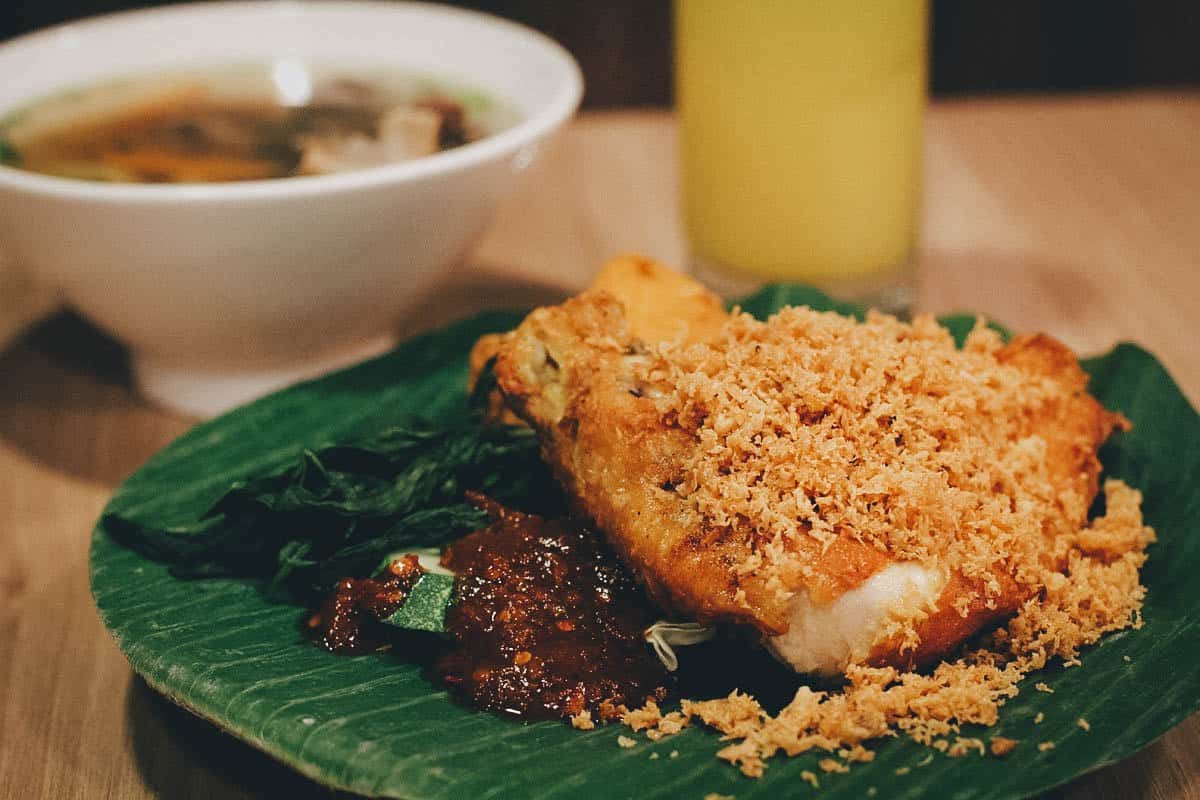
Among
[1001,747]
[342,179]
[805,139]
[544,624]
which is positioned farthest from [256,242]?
[1001,747]

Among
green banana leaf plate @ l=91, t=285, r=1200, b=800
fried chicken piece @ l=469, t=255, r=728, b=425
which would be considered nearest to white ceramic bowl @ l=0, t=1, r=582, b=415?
fried chicken piece @ l=469, t=255, r=728, b=425

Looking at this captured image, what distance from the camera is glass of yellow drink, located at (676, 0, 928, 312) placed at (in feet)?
7.84

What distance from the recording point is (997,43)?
4.89m

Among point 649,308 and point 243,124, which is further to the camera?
point 243,124

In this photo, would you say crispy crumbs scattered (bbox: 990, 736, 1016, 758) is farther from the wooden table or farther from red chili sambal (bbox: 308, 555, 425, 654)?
red chili sambal (bbox: 308, 555, 425, 654)

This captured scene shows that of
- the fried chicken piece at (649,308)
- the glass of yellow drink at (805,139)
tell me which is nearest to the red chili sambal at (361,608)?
the fried chicken piece at (649,308)

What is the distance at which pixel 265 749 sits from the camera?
127 centimetres

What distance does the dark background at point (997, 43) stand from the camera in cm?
479

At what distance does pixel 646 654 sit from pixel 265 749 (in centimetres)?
47

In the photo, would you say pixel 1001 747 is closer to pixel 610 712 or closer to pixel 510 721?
pixel 610 712

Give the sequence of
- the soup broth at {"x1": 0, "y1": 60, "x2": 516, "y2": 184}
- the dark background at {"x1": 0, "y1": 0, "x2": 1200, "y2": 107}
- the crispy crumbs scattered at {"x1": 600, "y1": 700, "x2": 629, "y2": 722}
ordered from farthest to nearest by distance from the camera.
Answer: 1. the dark background at {"x1": 0, "y1": 0, "x2": 1200, "y2": 107}
2. the soup broth at {"x1": 0, "y1": 60, "x2": 516, "y2": 184}
3. the crispy crumbs scattered at {"x1": 600, "y1": 700, "x2": 629, "y2": 722}

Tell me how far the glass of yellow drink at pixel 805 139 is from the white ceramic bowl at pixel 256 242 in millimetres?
347

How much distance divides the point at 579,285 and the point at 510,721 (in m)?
1.66

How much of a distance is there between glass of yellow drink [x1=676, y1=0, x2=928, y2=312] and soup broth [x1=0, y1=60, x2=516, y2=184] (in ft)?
1.48
